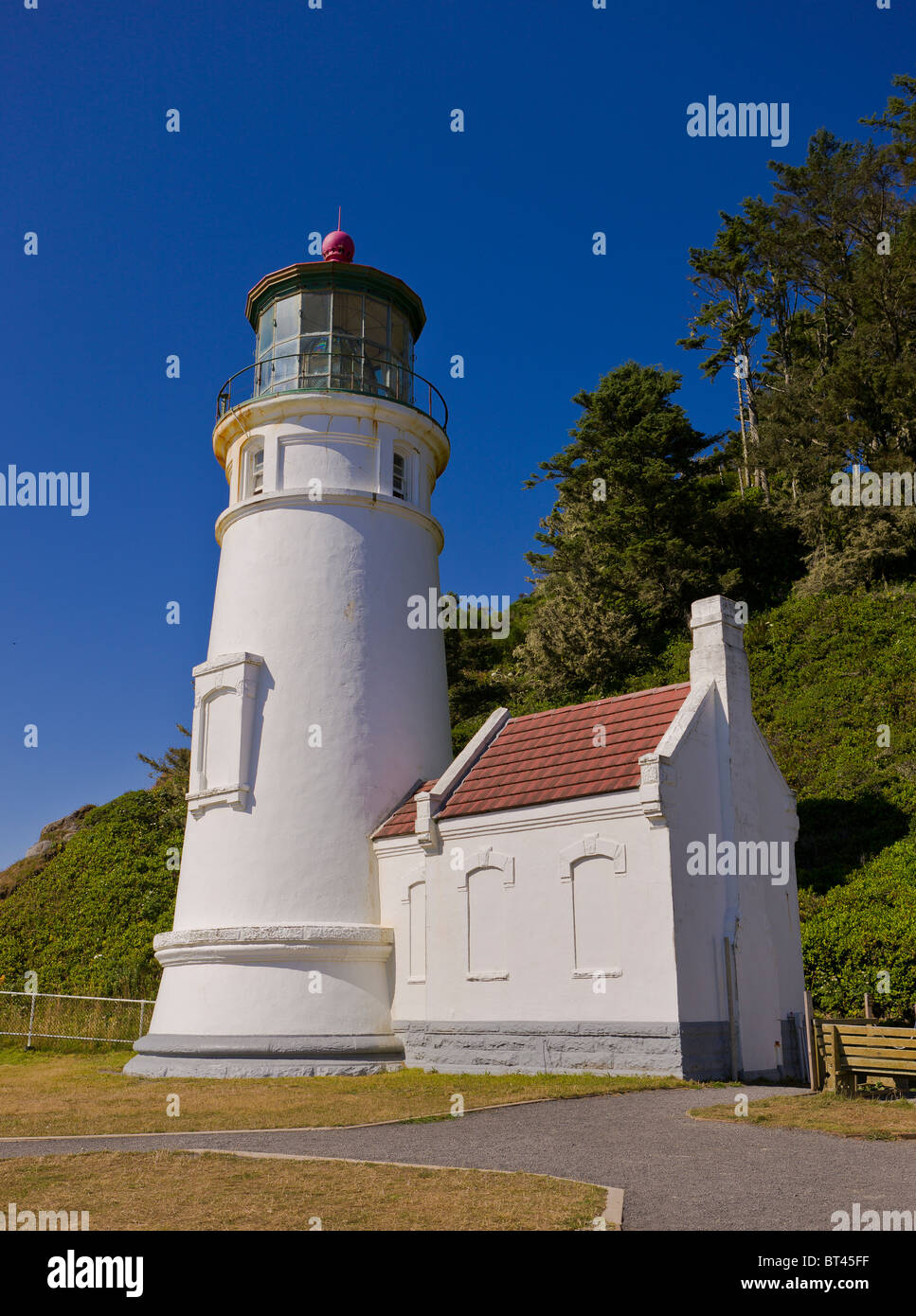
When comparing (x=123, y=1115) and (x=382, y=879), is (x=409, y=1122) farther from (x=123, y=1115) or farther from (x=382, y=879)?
(x=382, y=879)

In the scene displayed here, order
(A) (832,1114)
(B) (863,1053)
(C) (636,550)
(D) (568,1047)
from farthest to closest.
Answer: (C) (636,550)
(D) (568,1047)
(B) (863,1053)
(A) (832,1114)

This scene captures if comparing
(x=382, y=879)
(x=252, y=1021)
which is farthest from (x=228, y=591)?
(x=252, y=1021)

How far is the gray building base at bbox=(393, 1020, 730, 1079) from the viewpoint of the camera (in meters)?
14.1

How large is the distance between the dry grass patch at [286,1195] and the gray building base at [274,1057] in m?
8.70

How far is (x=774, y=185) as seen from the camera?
39438mm

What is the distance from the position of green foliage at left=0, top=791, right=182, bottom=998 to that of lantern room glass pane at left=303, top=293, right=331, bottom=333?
1681 cm

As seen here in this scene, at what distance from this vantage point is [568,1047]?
15.2m

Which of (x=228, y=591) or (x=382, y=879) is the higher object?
(x=228, y=591)

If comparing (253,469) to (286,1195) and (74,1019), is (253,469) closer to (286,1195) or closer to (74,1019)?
(74,1019)

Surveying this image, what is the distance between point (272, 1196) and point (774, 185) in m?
41.5

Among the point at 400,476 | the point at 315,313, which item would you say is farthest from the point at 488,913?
the point at 315,313

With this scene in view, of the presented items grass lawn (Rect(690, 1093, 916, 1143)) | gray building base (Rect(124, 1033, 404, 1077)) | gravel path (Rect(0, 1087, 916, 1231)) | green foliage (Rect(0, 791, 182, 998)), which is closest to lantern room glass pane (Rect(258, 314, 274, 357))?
gray building base (Rect(124, 1033, 404, 1077))

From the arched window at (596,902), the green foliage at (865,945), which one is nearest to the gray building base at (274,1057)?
the arched window at (596,902)

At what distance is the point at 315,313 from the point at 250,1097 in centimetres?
1485
